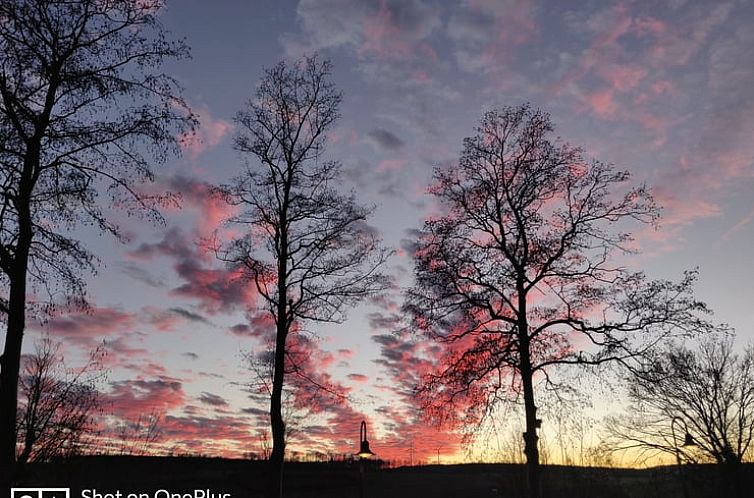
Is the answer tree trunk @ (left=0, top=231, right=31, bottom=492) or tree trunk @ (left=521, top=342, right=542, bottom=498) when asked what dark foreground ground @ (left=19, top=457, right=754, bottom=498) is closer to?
tree trunk @ (left=0, top=231, right=31, bottom=492)

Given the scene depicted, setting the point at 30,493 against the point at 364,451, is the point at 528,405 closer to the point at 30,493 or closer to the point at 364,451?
the point at 364,451

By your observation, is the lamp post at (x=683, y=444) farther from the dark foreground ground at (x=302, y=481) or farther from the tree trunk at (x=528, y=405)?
the tree trunk at (x=528, y=405)

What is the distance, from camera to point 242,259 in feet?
67.1

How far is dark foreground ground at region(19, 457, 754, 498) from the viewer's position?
21594 millimetres

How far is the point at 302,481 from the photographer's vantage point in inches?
1105

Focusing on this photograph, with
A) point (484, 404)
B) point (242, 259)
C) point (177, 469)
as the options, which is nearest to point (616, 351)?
point (484, 404)

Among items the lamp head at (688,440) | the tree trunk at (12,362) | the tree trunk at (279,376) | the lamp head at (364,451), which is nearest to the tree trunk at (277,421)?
the tree trunk at (279,376)

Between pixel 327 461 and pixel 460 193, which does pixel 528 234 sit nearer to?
pixel 460 193

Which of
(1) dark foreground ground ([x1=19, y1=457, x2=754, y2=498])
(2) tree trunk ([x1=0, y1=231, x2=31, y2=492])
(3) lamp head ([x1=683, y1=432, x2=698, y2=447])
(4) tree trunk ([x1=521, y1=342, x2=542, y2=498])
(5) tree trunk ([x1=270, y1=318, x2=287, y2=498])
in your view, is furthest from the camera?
(3) lamp head ([x1=683, y1=432, x2=698, y2=447])

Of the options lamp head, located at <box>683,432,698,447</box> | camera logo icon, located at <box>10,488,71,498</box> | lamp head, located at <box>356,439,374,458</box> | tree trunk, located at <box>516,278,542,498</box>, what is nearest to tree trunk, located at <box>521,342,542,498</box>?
tree trunk, located at <box>516,278,542,498</box>

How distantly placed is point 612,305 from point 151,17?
54.5ft

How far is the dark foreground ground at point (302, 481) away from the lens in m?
21.6

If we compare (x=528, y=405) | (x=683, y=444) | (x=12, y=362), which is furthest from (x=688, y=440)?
(x=12, y=362)

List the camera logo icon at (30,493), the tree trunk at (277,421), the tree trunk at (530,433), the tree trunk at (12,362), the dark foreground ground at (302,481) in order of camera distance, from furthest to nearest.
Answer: the dark foreground ground at (302,481), the tree trunk at (530,433), the tree trunk at (277,421), the camera logo icon at (30,493), the tree trunk at (12,362)
